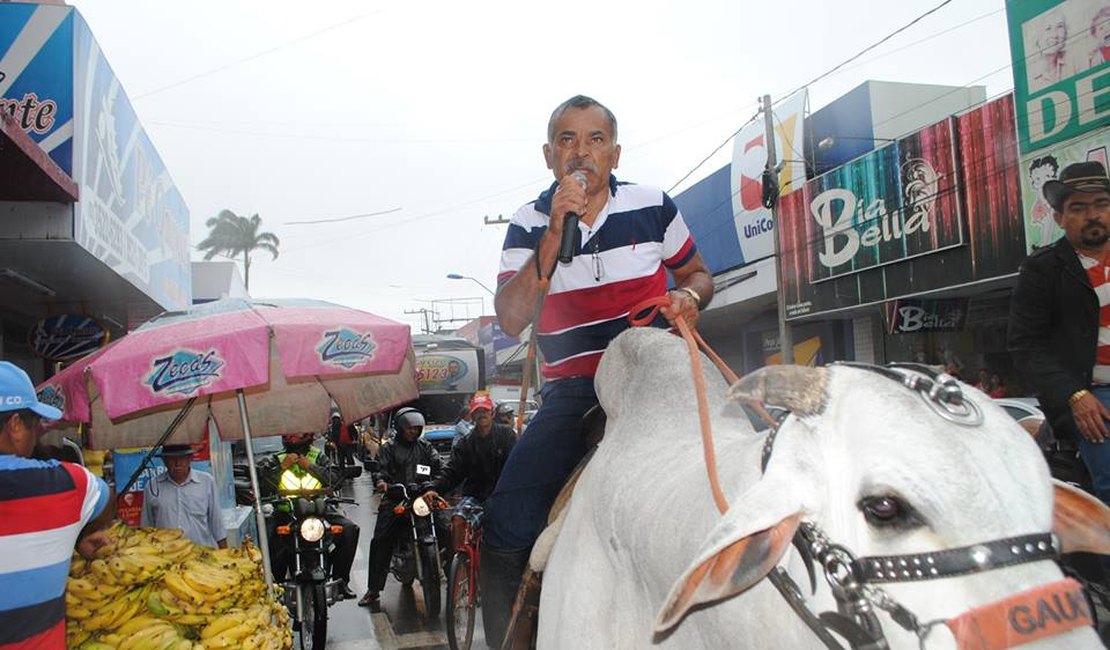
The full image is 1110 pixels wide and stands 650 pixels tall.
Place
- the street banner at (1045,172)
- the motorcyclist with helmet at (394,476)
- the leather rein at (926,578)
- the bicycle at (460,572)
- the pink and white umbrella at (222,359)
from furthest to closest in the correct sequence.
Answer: the street banner at (1045,172), the motorcyclist with helmet at (394,476), the bicycle at (460,572), the pink and white umbrella at (222,359), the leather rein at (926,578)

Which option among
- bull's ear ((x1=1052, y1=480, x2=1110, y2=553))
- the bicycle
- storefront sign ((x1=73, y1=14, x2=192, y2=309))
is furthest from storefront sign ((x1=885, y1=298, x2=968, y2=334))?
bull's ear ((x1=1052, y1=480, x2=1110, y2=553))

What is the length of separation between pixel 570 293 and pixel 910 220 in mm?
14716

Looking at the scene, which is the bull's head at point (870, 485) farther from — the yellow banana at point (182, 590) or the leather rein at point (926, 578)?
the yellow banana at point (182, 590)

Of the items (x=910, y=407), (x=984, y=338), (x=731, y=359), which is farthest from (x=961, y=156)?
(x=910, y=407)

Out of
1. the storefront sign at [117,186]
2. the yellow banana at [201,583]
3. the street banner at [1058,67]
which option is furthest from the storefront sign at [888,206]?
the yellow banana at [201,583]

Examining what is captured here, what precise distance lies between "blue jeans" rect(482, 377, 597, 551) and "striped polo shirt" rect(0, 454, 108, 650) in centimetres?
195

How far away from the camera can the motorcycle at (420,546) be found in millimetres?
8164

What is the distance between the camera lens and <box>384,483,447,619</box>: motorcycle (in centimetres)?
816

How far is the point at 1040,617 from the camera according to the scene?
1216 millimetres

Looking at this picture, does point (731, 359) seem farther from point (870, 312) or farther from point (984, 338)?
point (984, 338)

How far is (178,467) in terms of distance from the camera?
7.00m

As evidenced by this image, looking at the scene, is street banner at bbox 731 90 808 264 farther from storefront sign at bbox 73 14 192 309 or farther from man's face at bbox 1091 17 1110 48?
storefront sign at bbox 73 14 192 309

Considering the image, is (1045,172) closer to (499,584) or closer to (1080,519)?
(499,584)

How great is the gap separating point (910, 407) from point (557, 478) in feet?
5.19
